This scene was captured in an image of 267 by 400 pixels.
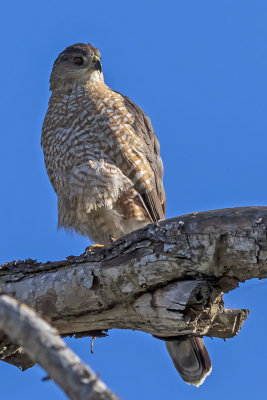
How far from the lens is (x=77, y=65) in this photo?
6840 millimetres

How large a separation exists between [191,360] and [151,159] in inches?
85.2

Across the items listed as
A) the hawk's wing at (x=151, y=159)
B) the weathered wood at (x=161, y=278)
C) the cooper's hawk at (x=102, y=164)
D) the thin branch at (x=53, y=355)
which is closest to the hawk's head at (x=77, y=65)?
the cooper's hawk at (x=102, y=164)

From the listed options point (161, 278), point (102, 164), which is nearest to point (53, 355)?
point (161, 278)

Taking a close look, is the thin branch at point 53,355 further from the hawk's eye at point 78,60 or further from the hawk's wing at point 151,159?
the hawk's eye at point 78,60

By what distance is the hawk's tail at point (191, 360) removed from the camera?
4.92m

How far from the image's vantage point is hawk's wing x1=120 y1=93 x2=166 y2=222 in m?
6.05

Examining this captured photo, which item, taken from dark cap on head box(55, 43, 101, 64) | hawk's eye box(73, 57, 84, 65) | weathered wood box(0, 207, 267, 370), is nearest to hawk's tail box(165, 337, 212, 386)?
weathered wood box(0, 207, 267, 370)

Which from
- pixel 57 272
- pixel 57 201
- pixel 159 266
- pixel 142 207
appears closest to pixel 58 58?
pixel 57 201

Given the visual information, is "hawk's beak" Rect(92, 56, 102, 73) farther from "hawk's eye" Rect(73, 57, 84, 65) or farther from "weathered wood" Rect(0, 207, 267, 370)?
"weathered wood" Rect(0, 207, 267, 370)

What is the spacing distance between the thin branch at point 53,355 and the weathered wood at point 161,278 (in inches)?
83.4

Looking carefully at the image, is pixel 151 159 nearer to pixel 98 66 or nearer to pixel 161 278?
pixel 98 66

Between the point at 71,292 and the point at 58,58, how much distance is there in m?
3.60

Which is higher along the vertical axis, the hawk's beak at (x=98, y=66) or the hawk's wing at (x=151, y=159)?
the hawk's beak at (x=98, y=66)

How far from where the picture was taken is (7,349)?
15.0 ft
